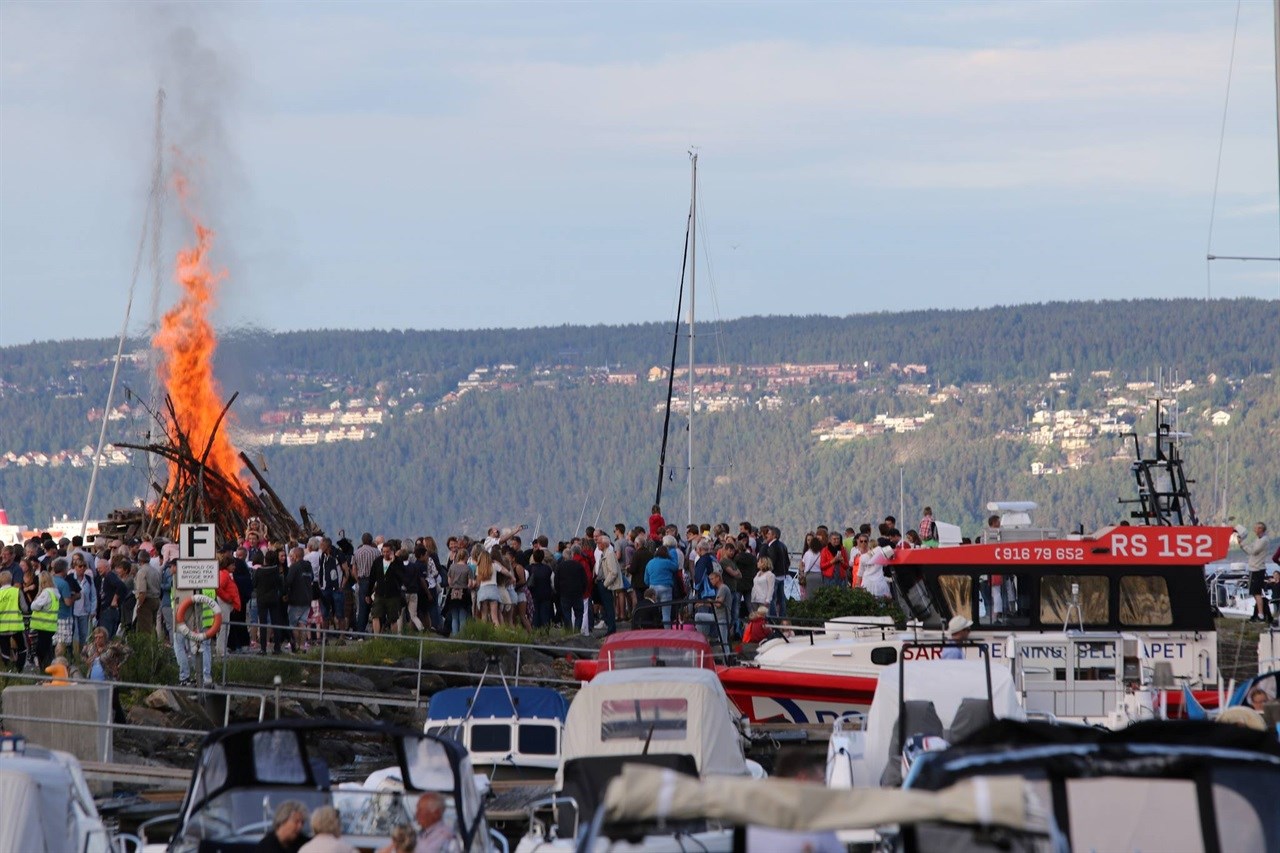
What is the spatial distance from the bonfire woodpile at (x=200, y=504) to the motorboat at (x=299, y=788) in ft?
84.4

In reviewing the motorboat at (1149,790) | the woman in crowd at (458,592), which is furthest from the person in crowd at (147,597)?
the motorboat at (1149,790)

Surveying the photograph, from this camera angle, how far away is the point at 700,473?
6890 inches

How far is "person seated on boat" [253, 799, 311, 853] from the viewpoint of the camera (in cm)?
1356

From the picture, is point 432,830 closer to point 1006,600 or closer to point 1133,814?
point 1133,814

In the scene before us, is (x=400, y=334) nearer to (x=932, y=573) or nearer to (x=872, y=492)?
(x=872, y=492)

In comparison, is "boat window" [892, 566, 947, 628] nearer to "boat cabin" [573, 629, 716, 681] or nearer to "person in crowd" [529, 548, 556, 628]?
"boat cabin" [573, 629, 716, 681]

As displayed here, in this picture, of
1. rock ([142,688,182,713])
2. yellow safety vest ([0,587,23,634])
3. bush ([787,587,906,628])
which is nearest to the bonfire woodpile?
bush ([787,587,906,628])

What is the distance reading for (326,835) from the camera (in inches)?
522

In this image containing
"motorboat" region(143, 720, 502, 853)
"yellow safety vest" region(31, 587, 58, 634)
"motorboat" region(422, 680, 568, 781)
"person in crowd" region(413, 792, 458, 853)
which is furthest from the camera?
"yellow safety vest" region(31, 587, 58, 634)

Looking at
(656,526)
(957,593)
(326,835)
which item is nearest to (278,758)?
(326,835)

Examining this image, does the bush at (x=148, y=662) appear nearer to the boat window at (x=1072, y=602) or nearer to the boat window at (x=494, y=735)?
the boat window at (x=494, y=735)

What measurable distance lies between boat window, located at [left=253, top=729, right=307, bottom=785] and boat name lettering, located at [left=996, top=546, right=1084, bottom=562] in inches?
492

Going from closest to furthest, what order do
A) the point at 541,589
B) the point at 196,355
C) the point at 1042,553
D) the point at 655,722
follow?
1. the point at 655,722
2. the point at 1042,553
3. the point at 541,589
4. the point at 196,355

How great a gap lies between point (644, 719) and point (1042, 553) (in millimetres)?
8394
